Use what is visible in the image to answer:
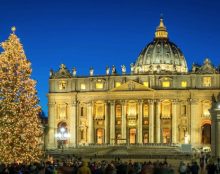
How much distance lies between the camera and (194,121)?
95438mm

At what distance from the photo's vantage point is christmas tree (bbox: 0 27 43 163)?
3394cm

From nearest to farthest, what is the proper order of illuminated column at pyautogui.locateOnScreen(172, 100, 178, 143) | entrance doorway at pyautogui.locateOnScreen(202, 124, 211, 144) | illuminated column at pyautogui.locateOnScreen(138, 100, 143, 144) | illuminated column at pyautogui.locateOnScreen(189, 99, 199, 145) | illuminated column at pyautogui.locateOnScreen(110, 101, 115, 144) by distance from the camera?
illuminated column at pyautogui.locateOnScreen(189, 99, 199, 145), illuminated column at pyautogui.locateOnScreen(172, 100, 178, 143), entrance doorway at pyautogui.locateOnScreen(202, 124, 211, 144), illuminated column at pyautogui.locateOnScreen(138, 100, 143, 144), illuminated column at pyautogui.locateOnScreen(110, 101, 115, 144)

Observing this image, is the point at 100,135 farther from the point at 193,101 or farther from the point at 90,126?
the point at 193,101

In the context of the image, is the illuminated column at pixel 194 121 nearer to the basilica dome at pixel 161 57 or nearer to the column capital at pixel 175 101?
the column capital at pixel 175 101

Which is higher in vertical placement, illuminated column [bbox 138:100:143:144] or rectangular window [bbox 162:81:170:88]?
rectangular window [bbox 162:81:170:88]

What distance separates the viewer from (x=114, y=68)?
102 metres

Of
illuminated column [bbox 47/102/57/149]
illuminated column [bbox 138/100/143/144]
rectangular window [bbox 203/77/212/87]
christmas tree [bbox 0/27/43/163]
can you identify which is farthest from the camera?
illuminated column [bbox 47/102/57/149]

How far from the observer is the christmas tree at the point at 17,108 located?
33938mm

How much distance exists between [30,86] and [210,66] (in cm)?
6571

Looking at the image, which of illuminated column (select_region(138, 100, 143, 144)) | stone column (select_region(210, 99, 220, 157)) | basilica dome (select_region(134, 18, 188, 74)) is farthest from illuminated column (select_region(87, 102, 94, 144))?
stone column (select_region(210, 99, 220, 157))

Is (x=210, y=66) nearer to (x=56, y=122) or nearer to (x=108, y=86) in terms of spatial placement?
(x=108, y=86)

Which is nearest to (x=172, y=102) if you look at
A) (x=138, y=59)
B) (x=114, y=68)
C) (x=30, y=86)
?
(x=114, y=68)

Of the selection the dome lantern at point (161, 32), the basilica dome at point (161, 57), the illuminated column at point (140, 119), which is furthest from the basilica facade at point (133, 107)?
the dome lantern at point (161, 32)

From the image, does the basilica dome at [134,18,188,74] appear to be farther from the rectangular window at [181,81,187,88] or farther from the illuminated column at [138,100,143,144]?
the illuminated column at [138,100,143,144]
